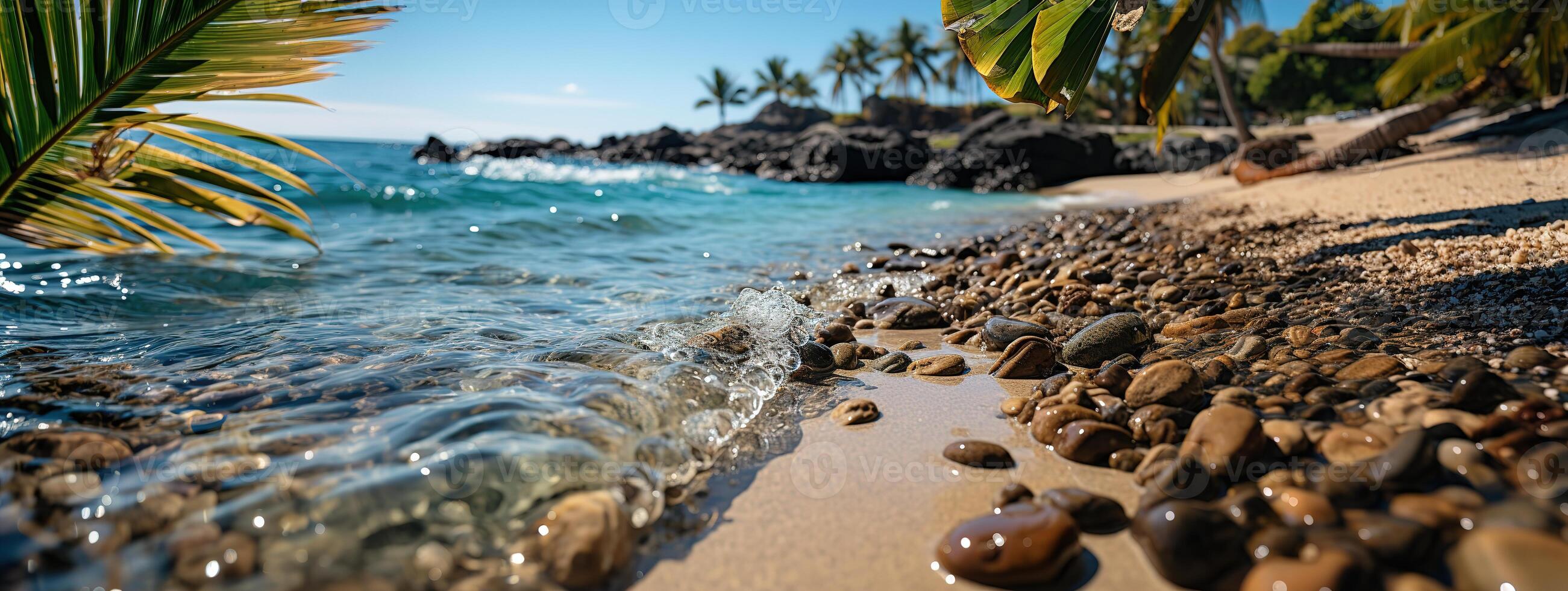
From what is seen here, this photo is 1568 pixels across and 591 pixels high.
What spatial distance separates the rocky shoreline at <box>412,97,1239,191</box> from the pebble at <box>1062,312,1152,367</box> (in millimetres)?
10726

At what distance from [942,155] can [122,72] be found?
94.2 feet

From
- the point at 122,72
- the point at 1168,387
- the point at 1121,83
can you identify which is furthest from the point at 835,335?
the point at 1121,83

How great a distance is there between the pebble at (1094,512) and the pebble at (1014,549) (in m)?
0.10

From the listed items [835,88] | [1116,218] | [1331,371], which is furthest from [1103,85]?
[1331,371]

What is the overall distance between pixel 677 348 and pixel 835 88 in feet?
188

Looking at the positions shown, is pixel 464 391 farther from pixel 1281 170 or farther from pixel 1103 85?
pixel 1103 85

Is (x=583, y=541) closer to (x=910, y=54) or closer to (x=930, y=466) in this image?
(x=930, y=466)

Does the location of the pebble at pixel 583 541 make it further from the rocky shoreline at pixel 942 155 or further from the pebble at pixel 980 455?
the rocky shoreline at pixel 942 155

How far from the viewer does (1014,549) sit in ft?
5.41

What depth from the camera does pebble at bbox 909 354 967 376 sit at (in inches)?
129

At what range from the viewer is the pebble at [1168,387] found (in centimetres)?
240

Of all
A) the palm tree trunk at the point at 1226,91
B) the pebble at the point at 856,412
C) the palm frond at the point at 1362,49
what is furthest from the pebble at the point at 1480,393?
the palm tree trunk at the point at 1226,91

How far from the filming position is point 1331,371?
8.27ft

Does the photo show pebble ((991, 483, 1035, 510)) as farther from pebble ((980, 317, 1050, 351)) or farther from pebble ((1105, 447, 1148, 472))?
pebble ((980, 317, 1050, 351))
